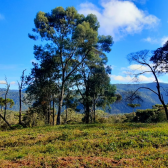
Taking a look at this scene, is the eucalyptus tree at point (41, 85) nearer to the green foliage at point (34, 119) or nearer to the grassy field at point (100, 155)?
the green foliage at point (34, 119)

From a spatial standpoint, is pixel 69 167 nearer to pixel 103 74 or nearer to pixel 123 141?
pixel 123 141

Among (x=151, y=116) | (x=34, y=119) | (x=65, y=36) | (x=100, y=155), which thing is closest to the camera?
(x=100, y=155)

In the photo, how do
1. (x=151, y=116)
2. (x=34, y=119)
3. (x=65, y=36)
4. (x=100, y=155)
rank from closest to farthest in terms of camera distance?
(x=100, y=155) → (x=65, y=36) → (x=151, y=116) → (x=34, y=119)

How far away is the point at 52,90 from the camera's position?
27328 mm

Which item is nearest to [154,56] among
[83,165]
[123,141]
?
[123,141]

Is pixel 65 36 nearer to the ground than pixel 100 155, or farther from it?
farther from it

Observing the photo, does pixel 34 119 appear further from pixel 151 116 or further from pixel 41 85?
pixel 151 116

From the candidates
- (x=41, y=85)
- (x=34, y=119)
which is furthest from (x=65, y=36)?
(x=34, y=119)

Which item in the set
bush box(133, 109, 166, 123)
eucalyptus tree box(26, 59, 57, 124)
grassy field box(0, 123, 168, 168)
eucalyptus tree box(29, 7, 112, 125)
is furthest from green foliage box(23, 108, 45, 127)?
grassy field box(0, 123, 168, 168)

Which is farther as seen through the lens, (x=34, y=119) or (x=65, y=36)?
(x=34, y=119)

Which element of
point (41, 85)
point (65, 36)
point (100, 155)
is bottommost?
point (100, 155)

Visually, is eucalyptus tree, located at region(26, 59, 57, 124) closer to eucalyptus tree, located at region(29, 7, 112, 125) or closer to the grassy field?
eucalyptus tree, located at region(29, 7, 112, 125)

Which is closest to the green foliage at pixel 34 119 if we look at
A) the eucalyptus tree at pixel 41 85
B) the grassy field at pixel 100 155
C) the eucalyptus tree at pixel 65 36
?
the eucalyptus tree at pixel 41 85

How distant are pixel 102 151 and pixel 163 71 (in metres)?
18.4
